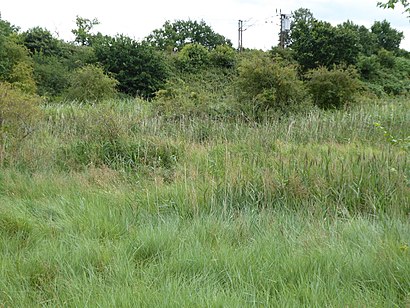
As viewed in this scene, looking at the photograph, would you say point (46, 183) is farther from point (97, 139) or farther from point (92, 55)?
point (92, 55)

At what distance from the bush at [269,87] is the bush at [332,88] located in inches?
112

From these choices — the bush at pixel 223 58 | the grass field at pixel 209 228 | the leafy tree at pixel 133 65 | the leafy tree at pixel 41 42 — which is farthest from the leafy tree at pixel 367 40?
the grass field at pixel 209 228

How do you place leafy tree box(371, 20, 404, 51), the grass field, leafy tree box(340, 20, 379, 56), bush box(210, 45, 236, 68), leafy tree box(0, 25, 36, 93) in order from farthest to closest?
leafy tree box(371, 20, 404, 51), leafy tree box(340, 20, 379, 56), bush box(210, 45, 236, 68), leafy tree box(0, 25, 36, 93), the grass field

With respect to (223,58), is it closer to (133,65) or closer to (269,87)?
(133,65)

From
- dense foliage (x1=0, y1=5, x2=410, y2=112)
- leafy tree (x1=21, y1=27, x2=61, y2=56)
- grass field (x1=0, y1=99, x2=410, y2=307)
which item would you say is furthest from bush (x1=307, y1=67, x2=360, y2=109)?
leafy tree (x1=21, y1=27, x2=61, y2=56)

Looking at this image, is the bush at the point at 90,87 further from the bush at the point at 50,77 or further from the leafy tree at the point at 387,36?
the leafy tree at the point at 387,36

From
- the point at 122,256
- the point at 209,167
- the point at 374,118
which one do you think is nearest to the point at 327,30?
the point at 374,118

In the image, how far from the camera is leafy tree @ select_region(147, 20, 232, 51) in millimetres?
48344

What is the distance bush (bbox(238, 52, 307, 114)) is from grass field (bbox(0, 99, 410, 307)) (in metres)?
6.22

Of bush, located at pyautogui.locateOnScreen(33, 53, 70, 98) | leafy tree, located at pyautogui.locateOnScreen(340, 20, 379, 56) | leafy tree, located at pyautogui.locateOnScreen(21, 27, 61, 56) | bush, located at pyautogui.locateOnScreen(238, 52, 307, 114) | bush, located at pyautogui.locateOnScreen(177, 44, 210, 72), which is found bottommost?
bush, located at pyautogui.locateOnScreen(238, 52, 307, 114)

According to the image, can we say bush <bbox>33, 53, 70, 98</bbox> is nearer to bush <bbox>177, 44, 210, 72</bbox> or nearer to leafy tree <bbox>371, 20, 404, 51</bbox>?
bush <bbox>177, 44, 210, 72</bbox>

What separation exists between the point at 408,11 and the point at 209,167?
3.92m

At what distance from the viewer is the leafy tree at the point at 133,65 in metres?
26.8

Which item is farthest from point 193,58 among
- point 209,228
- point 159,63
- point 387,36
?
point 209,228
